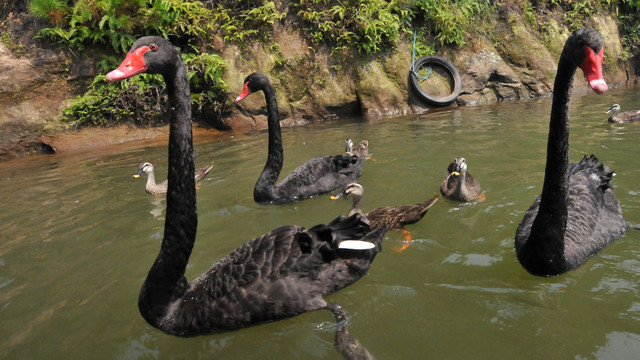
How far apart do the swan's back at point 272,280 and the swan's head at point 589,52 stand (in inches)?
68.6

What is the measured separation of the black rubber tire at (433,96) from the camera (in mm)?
12164

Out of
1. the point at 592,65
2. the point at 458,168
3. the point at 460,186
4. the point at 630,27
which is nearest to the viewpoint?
the point at 592,65

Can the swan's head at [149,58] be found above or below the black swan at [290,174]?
above

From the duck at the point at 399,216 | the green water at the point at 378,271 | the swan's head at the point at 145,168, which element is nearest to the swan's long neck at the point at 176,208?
the green water at the point at 378,271

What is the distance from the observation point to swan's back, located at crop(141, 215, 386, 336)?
2.65 m

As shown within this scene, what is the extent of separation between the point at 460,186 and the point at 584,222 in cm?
138

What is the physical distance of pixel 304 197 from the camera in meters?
5.41

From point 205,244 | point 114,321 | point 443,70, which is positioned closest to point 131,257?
point 205,244

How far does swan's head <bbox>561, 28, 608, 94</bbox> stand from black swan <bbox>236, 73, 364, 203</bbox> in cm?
349

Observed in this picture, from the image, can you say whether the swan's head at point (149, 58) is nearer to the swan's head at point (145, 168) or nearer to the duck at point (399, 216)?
the duck at point (399, 216)

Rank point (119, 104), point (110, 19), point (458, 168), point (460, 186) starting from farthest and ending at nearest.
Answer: point (119, 104)
point (110, 19)
point (458, 168)
point (460, 186)

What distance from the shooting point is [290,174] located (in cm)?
576

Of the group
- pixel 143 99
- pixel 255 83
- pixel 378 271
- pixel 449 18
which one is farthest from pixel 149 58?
pixel 449 18

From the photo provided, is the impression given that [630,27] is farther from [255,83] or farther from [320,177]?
[255,83]
